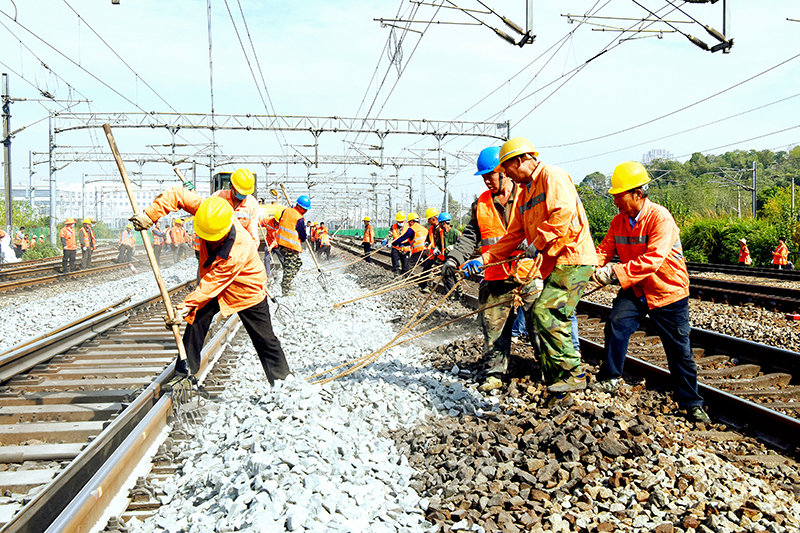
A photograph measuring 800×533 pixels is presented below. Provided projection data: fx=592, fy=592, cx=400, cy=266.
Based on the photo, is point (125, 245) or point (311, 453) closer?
point (311, 453)

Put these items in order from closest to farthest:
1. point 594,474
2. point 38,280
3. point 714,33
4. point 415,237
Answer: point 594,474
point 714,33
point 415,237
point 38,280

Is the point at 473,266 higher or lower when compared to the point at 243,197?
lower

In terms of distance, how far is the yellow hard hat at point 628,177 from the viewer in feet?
14.7

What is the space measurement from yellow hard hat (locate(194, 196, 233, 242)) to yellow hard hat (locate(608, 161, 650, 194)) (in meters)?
2.91

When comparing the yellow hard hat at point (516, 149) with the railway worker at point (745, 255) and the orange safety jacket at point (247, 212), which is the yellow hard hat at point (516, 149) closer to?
the orange safety jacket at point (247, 212)

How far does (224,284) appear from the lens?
15.1 feet

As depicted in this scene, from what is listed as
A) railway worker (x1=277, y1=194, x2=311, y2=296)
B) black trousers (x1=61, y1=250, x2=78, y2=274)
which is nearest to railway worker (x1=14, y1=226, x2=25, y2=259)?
black trousers (x1=61, y1=250, x2=78, y2=274)

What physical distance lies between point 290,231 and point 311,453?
797 centimetres

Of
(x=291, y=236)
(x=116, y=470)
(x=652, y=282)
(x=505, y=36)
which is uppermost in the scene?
(x=505, y=36)

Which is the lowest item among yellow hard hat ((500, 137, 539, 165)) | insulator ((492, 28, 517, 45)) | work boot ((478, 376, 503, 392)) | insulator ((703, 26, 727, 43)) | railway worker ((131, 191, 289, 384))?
work boot ((478, 376, 503, 392))

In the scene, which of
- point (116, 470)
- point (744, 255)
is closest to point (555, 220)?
point (116, 470)

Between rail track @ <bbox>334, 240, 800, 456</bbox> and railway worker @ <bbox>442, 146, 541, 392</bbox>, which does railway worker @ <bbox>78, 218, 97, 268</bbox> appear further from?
railway worker @ <bbox>442, 146, 541, 392</bbox>

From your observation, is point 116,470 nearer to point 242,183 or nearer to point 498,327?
point 498,327

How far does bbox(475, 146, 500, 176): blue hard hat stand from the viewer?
5.30 metres
